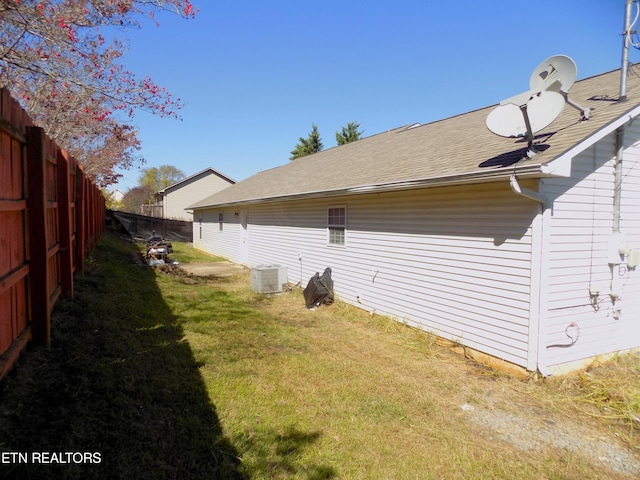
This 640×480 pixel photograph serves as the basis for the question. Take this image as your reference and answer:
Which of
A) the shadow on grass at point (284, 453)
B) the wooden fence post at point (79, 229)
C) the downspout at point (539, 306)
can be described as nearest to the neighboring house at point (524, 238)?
the downspout at point (539, 306)

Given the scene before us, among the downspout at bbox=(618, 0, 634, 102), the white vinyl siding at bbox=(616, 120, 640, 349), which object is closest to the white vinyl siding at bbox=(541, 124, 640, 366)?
the white vinyl siding at bbox=(616, 120, 640, 349)

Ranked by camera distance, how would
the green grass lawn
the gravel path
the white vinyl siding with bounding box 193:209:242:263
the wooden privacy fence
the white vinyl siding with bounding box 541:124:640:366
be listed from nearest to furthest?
the wooden privacy fence, the green grass lawn, the gravel path, the white vinyl siding with bounding box 541:124:640:366, the white vinyl siding with bounding box 193:209:242:263

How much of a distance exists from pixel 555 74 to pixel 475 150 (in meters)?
1.56

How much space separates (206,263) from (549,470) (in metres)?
15.4

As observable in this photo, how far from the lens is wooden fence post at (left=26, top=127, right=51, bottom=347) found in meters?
3.18

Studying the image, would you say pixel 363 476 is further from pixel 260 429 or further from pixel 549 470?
pixel 549 470

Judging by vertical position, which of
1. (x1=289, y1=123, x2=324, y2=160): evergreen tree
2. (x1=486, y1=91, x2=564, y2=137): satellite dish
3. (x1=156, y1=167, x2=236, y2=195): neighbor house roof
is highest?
(x1=289, y1=123, x2=324, y2=160): evergreen tree

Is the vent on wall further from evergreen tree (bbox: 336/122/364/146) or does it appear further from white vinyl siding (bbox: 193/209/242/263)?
evergreen tree (bbox: 336/122/364/146)

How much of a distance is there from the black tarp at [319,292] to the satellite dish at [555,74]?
571cm

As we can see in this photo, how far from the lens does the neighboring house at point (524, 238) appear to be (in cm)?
475

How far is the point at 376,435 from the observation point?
3512 mm

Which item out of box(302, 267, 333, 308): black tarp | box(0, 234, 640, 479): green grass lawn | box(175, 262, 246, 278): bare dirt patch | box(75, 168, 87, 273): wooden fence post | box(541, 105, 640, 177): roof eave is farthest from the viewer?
box(175, 262, 246, 278): bare dirt patch

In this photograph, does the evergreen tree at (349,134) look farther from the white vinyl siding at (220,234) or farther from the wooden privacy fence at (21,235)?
the wooden privacy fence at (21,235)

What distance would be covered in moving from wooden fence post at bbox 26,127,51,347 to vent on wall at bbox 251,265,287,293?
690cm
